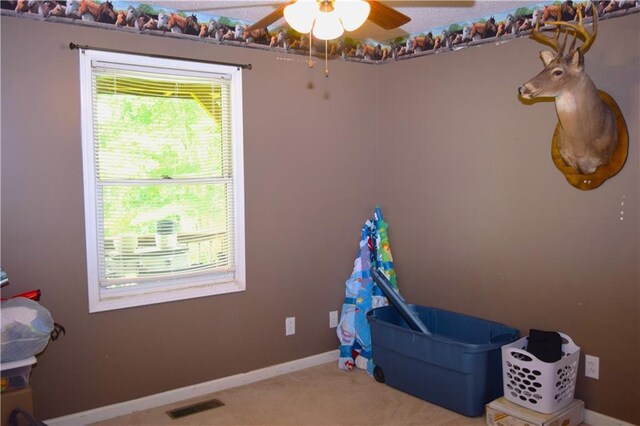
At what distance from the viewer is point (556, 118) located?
3.13m

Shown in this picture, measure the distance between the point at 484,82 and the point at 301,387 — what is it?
2312mm

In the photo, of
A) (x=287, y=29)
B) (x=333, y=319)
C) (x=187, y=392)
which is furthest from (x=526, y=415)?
(x=287, y=29)

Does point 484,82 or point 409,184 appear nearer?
point 484,82

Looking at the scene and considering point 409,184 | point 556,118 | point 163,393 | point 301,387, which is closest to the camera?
point 556,118

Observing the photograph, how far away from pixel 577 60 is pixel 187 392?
2.95m

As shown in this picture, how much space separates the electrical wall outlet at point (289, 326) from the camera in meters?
3.83

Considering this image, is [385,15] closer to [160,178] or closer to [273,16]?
[273,16]

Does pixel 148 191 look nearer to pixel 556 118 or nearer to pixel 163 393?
pixel 163 393

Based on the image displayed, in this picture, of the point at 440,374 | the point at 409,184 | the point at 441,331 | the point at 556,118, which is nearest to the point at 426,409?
the point at 440,374

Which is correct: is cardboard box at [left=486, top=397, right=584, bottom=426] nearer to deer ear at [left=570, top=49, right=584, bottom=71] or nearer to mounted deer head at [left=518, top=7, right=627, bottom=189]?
mounted deer head at [left=518, top=7, right=627, bottom=189]

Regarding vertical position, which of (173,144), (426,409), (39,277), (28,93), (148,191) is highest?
(28,93)

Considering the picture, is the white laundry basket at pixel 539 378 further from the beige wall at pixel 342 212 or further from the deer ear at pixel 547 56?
the deer ear at pixel 547 56

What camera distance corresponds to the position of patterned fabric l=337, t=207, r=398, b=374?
3.87 meters

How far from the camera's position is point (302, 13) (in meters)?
2.15
